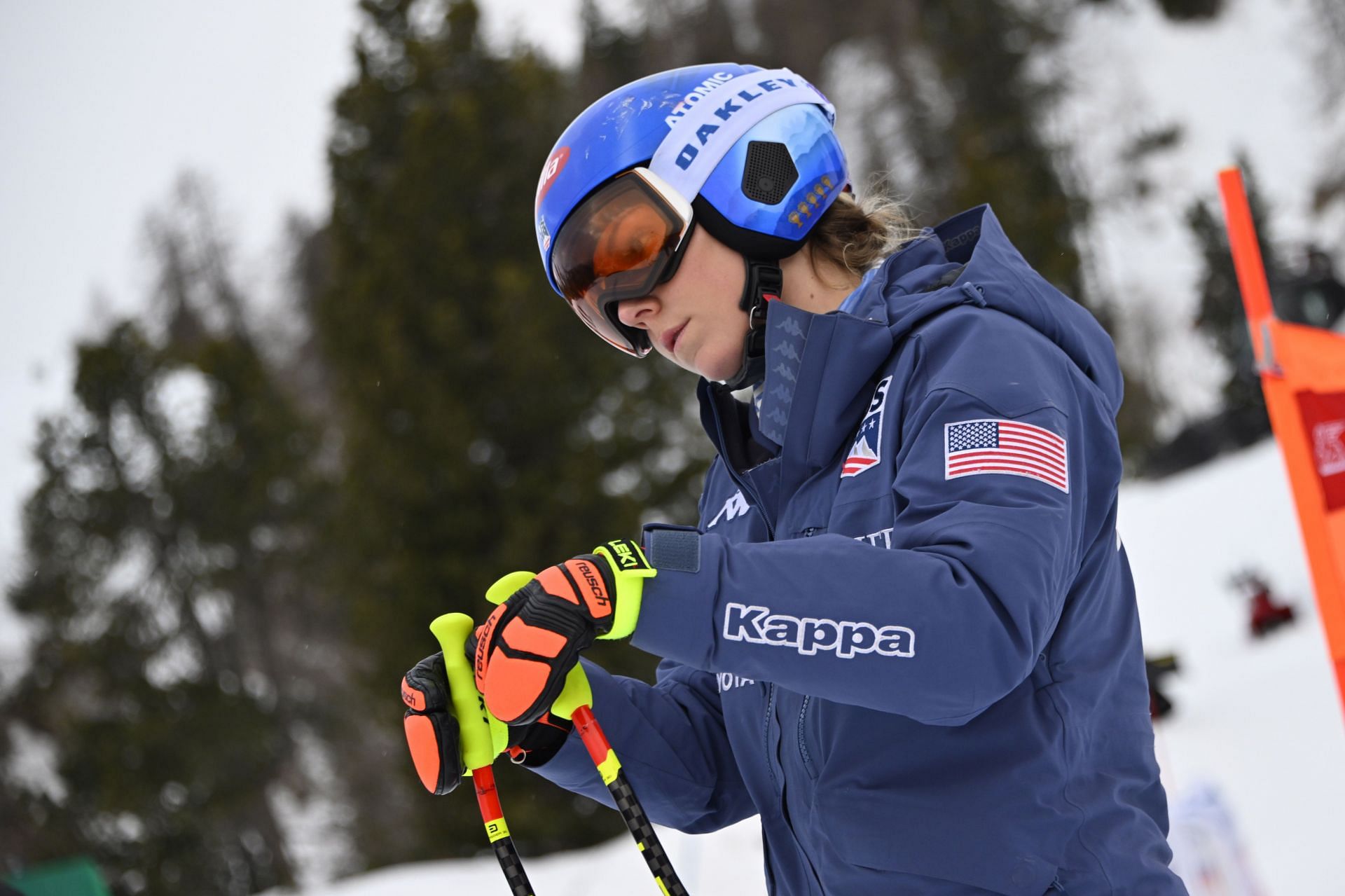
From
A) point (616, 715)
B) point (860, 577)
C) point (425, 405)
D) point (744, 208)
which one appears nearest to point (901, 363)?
point (860, 577)

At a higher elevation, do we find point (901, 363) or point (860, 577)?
point (901, 363)

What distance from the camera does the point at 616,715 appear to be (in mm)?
2145

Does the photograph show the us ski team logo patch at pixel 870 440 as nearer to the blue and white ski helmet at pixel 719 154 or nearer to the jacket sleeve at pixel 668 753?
A: the blue and white ski helmet at pixel 719 154

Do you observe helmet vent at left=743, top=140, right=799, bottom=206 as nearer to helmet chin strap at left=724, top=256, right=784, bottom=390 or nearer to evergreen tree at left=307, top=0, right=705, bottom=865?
helmet chin strap at left=724, top=256, right=784, bottom=390

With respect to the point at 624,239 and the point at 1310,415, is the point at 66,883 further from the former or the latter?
the point at 1310,415

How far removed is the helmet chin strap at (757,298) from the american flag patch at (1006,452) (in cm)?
59

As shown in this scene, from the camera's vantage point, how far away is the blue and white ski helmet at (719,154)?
2014 mm

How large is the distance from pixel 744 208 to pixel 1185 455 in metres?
20.7

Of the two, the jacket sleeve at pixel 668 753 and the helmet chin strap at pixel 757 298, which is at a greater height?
the helmet chin strap at pixel 757 298

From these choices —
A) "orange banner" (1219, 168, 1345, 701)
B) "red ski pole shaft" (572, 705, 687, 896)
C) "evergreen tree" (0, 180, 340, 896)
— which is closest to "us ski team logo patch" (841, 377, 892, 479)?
"red ski pole shaft" (572, 705, 687, 896)

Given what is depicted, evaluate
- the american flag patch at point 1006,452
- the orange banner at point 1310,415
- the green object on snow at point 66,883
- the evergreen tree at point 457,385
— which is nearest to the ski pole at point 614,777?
the american flag patch at point 1006,452

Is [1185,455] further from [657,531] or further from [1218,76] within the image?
[657,531]

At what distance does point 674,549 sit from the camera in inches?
57.1

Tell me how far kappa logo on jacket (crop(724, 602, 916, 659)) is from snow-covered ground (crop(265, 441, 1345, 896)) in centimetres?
288
